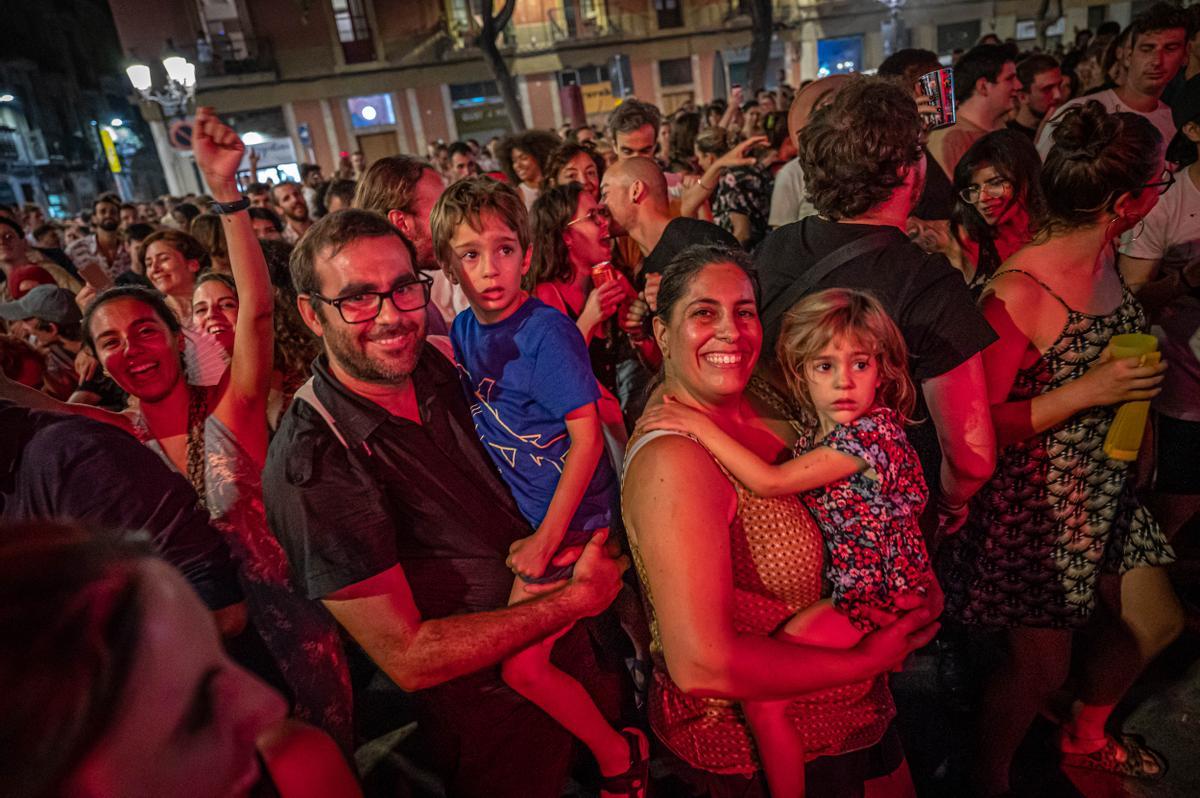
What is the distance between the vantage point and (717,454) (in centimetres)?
155

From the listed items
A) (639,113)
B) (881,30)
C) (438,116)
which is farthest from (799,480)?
(881,30)

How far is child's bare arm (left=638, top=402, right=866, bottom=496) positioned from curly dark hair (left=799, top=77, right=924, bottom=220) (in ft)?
2.85

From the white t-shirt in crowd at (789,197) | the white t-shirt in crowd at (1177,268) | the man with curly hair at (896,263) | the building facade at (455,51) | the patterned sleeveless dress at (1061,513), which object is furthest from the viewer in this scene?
the building facade at (455,51)

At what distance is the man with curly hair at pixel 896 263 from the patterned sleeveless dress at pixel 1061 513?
0.82 ft

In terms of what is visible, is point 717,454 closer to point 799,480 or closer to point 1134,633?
point 799,480

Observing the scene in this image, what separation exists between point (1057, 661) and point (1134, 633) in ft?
1.03

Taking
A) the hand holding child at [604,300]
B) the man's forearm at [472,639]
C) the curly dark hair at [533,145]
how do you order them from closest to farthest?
the man's forearm at [472,639] < the hand holding child at [604,300] < the curly dark hair at [533,145]

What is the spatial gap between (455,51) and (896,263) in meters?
33.3

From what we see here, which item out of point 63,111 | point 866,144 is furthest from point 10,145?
point 866,144

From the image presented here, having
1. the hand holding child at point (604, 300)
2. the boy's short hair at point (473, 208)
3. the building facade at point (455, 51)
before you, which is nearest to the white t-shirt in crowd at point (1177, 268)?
the hand holding child at point (604, 300)

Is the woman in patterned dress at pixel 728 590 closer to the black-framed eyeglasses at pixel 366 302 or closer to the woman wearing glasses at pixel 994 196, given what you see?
the black-framed eyeglasses at pixel 366 302

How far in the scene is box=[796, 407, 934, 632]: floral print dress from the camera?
1.64 metres

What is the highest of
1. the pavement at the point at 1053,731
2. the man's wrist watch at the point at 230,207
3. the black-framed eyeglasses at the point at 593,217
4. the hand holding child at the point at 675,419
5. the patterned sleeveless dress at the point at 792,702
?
the man's wrist watch at the point at 230,207

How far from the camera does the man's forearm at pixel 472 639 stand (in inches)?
69.5
